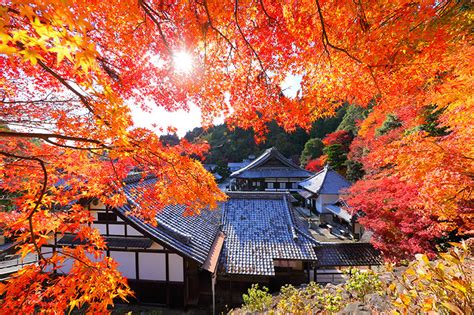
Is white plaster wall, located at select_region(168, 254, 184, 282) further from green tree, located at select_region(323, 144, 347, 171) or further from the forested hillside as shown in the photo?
the forested hillside

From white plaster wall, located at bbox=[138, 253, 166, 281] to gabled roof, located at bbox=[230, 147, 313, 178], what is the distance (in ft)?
58.6

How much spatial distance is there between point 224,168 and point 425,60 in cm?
4312

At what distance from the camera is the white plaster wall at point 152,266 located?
715 centimetres

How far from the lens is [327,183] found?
2152cm

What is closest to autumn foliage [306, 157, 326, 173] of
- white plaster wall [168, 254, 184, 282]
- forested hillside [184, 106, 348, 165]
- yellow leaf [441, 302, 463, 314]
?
forested hillside [184, 106, 348, 165]

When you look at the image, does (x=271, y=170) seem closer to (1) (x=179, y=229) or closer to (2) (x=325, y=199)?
(2) (x=325, y=199)

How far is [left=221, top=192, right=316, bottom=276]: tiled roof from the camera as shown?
7.92 meters

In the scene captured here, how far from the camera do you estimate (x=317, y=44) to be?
4.38 metres

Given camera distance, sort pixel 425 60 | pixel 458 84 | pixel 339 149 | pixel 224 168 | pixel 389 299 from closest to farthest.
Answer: pixel 389 299
pixel 425 60
pixel 458 84
pixel 339 149
pixel 224 168

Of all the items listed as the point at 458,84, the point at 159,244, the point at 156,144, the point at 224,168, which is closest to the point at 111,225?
the point at 159,244

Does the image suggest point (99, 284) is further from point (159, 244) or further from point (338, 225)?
point (338, 225)

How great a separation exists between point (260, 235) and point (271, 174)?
613 inches

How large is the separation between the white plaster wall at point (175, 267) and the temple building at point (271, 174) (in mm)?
17710

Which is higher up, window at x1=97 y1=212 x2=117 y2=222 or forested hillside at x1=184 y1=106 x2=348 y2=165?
forested hillside at x1=184 y1=106 x2=348 y2=165
